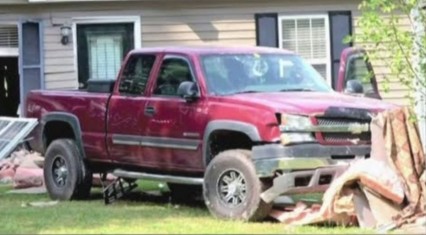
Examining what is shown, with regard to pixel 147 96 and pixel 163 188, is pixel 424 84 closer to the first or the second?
pixel 147 96

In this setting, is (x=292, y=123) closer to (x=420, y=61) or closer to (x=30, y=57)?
(x=420, y=61)

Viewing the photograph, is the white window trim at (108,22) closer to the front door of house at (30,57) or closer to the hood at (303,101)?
the front door of house at (30,57)

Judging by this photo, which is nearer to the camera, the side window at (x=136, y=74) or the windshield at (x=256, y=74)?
the windshield at (x=256, y=74)

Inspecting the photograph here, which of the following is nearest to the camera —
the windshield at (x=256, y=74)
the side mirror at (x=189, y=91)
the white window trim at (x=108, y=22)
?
the side mirror at (x=189, y=91)

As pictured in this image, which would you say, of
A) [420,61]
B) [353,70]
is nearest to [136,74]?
[420,61]

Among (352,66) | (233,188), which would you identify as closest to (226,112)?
(233,188)

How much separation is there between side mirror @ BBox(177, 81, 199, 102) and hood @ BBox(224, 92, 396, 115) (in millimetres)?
447

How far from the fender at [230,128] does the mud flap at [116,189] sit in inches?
78.6

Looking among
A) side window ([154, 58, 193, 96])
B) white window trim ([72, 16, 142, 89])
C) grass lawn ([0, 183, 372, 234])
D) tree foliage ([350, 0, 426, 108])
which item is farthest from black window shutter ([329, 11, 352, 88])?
tree foliage ([350, 0, 426, 108])

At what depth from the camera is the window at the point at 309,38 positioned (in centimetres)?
1756

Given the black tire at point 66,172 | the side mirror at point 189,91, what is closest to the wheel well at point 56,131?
the black tire at point 66,172

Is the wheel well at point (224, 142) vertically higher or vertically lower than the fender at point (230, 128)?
lower

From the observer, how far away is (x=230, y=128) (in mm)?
9648

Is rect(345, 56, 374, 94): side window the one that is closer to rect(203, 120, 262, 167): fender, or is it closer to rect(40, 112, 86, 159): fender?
rect(40, 112, 86, 159): fender
